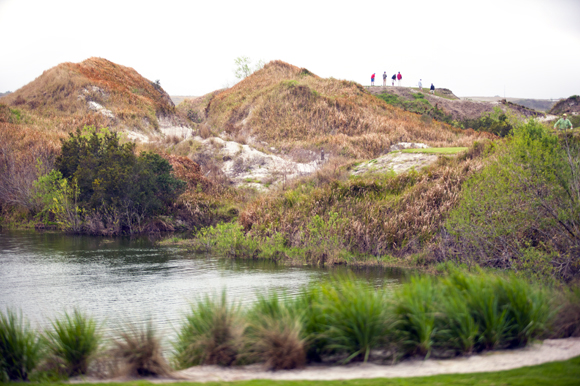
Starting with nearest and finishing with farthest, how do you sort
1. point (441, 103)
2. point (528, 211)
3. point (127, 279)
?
point (528, 211) → point (127, 279) → point (441, 103)

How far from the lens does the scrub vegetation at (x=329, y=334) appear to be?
24.2ft

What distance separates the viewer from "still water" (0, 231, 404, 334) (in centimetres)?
1416

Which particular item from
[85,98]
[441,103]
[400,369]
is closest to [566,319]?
[400,369]

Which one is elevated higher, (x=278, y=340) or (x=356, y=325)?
(x=356, y=325)

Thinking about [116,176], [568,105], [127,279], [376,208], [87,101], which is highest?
[568,105]

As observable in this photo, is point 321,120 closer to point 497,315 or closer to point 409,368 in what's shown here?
point 497,315

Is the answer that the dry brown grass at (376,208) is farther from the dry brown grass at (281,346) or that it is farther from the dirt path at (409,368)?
the dry brown grass at (281,346)

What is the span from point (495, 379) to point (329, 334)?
7.99ft

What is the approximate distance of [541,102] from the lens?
152 metres

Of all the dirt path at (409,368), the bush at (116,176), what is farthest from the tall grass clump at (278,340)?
the bush at (116,176)

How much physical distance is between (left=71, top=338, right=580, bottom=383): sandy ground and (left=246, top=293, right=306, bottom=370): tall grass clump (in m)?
0.17

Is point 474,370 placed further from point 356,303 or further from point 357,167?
point 357,167

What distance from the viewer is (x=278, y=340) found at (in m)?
7.33

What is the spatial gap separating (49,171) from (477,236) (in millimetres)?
30328
